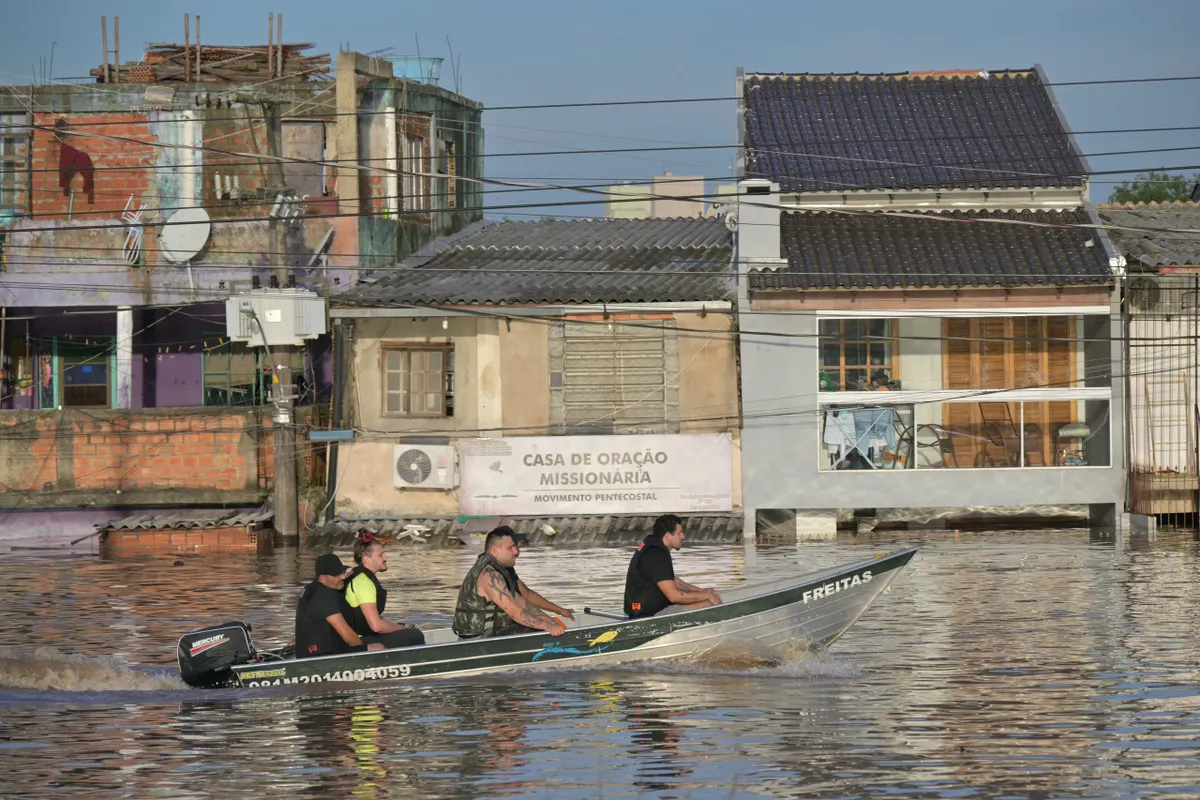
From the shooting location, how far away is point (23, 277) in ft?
111

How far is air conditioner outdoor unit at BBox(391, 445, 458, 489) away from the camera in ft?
102

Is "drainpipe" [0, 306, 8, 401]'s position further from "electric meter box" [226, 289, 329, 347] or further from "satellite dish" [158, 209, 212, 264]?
"electric meter box" [226, 289, 329, 347]

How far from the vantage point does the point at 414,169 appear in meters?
36.2

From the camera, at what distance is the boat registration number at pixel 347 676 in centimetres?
1586

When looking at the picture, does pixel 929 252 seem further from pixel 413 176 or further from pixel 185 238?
pixel 185 238

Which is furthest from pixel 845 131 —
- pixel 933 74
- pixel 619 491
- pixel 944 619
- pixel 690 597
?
pixel 690 597

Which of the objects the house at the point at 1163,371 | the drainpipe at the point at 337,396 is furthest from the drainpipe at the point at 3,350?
the house at the point at 1163,371

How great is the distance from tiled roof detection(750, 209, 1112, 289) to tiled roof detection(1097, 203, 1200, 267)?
0.69 meters

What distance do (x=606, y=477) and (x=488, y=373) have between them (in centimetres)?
297

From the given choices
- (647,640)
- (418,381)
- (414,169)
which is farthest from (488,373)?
(647,640)

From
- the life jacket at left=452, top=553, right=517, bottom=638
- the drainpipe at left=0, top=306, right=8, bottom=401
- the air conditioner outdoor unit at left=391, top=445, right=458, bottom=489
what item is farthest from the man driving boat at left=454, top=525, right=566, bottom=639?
the drainpipe at left=0, top=306, right=8, bottom=401

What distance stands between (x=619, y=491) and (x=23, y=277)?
41.1 ft

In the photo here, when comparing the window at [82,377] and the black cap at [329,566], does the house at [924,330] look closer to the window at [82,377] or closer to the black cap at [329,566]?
the window at [82,377]

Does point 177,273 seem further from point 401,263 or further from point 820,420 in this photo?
point 820,420
